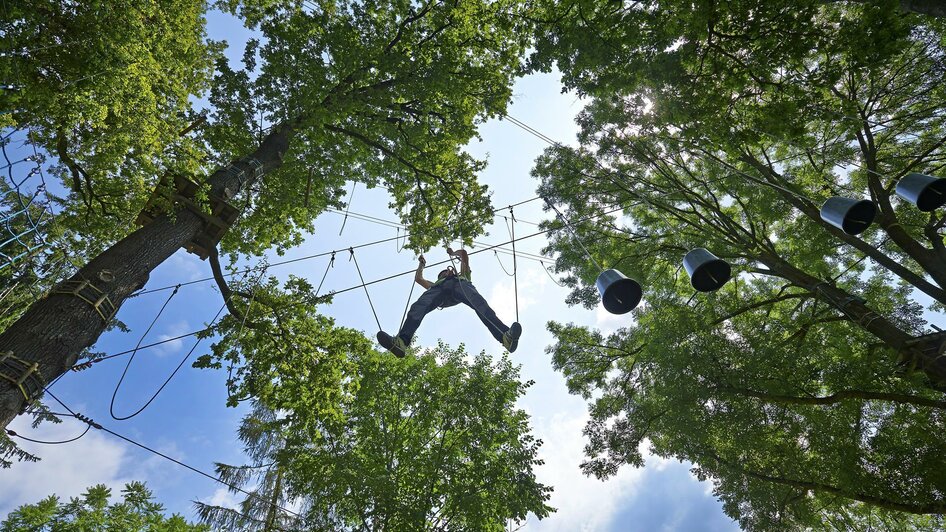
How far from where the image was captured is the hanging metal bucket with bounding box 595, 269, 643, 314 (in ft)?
12.5

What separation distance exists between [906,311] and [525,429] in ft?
23.7

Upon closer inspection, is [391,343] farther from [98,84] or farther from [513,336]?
[98,84]

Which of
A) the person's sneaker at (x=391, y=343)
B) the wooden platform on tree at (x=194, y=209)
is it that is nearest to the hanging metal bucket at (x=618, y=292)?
the person's sneaker at (x=391, y=343)

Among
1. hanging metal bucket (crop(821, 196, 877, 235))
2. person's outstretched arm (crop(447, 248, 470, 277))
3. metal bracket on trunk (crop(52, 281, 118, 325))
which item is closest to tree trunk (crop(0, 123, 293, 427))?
metal bracket on trunk (crop(52, 281, 118, 325))

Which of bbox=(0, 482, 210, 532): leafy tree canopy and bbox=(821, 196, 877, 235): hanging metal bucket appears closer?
bbox=(821, 196, 877, 235): hanging metal bucket

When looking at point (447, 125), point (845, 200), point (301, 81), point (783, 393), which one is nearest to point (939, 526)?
point (783, 393)

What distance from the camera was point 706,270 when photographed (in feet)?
12.7

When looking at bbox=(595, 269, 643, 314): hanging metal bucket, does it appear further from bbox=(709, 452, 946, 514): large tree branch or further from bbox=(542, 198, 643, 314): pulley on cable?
bbox=(709, 452, 946, 514): large tree branch

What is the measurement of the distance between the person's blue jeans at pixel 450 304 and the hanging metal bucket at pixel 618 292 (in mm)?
1825

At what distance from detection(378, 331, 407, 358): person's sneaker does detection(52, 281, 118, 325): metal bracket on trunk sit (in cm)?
264

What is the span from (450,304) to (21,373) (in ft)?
14.3

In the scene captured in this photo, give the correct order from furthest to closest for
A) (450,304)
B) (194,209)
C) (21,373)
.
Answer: (450,304) → (194,209) → (21,373)

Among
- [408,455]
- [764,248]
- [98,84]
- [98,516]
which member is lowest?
[98,516]

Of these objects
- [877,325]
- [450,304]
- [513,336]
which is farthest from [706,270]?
[877,325]
